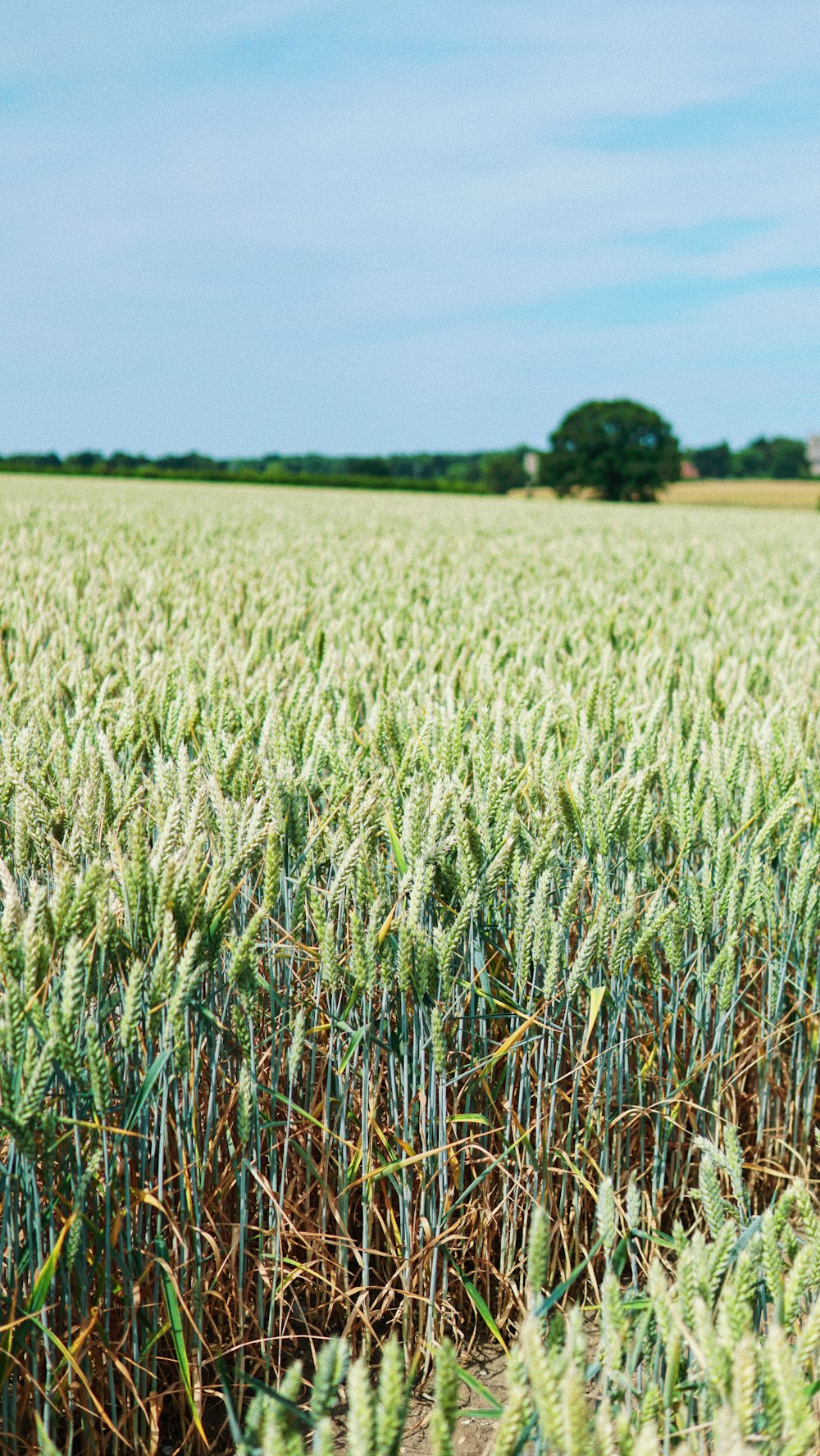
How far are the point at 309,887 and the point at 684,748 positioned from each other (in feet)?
2.63

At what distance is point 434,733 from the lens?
1.91 m

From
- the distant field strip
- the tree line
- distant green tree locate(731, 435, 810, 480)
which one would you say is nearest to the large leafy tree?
the tree line

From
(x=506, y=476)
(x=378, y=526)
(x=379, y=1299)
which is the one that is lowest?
(x=379, y=1299)

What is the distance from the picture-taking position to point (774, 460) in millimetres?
75062

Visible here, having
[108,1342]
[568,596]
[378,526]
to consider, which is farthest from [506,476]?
[108,1342]

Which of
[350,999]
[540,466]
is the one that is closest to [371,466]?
[540,466]

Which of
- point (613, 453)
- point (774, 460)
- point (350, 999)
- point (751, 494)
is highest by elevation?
point (774, 460)

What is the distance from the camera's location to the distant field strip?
112cm

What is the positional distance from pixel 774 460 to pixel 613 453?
2848cm

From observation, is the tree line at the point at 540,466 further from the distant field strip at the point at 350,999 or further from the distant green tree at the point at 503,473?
the distant field strip at the point at 350,999

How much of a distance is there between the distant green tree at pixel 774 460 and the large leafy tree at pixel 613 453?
22.9 m

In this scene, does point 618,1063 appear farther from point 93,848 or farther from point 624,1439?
point 624,1439

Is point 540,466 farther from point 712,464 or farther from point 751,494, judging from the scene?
point 712,464

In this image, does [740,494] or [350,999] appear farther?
[740,494]
